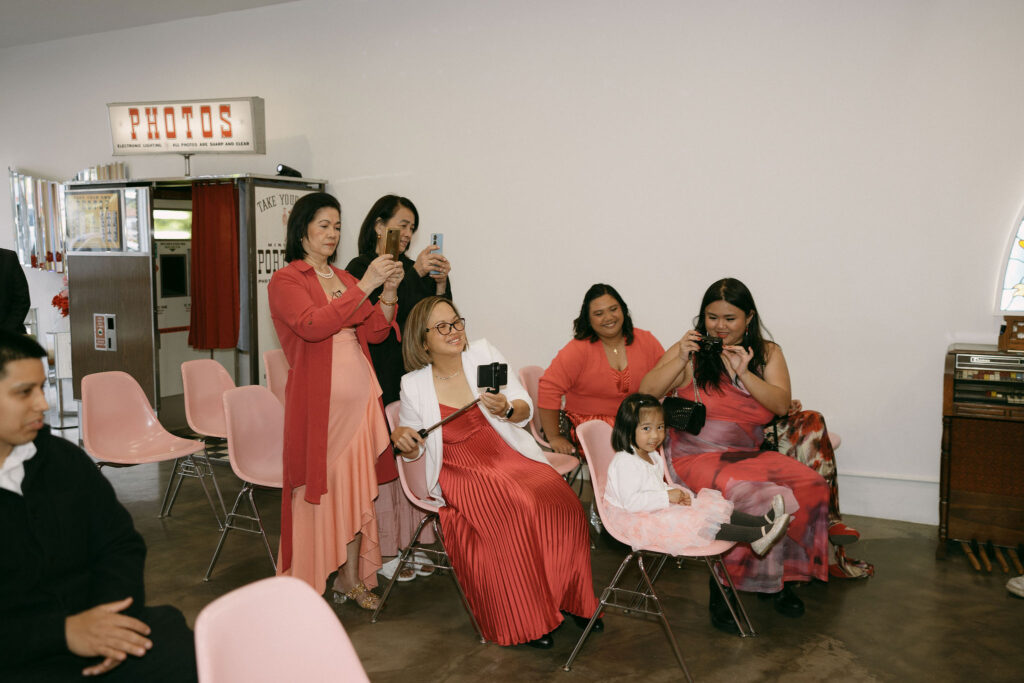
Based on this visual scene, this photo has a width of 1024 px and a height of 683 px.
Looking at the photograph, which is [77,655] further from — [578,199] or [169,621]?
[578,199]

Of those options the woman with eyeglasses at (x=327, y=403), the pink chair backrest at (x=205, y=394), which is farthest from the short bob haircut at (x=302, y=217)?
the pink chair backrest at (x=205, y=394)

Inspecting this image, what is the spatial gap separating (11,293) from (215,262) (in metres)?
1.71

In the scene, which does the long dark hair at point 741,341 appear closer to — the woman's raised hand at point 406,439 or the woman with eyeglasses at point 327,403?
the woman's raised hand at point 406,439

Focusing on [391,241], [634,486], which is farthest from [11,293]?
[634,486]

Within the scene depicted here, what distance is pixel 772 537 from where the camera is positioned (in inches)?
116

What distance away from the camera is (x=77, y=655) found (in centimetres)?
183

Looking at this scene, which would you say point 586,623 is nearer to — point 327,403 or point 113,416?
point 327,403

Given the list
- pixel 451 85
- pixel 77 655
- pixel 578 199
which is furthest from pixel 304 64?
pixel 77 655

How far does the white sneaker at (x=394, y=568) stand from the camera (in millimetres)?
3932

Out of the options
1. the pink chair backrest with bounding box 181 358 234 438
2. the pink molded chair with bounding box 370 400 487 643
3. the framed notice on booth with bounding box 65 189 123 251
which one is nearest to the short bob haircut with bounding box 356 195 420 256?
the pink molded chair with bounding box 370 400 487 643

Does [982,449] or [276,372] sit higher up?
[276,372]

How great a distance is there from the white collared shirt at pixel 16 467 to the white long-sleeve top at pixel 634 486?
2040mm

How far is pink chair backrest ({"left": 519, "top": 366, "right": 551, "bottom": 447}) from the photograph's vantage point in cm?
469

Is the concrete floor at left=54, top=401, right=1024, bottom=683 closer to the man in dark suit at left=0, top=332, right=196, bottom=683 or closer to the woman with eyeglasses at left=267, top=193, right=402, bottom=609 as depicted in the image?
the woman with eyeglasses at left=267, top=193, right=402, bottom=609
